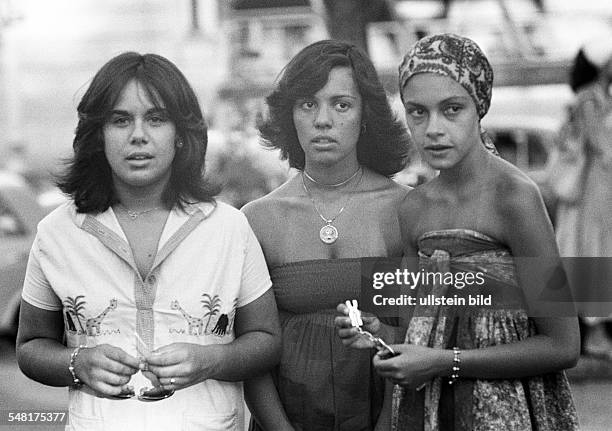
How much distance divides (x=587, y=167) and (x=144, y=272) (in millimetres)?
3272

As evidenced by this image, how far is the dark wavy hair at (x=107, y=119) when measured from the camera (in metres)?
1.97

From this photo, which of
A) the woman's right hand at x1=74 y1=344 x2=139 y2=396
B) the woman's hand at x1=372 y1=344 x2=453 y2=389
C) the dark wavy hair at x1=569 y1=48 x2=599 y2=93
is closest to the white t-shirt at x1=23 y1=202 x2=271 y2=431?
the woman's right hand at x1=74 y1=344 x2=139 y2=396

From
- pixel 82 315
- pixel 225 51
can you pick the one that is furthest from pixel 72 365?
pixel 225 51

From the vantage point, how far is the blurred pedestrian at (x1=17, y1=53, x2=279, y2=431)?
1929 mm

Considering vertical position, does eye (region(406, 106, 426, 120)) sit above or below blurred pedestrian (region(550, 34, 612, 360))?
below

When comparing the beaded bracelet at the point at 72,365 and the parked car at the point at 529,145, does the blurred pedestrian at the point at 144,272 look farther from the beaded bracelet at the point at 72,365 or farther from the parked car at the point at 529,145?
the parked car at the point at 529,145

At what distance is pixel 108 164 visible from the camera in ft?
6.68

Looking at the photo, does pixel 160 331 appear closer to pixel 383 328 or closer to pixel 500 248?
pixel 383 328

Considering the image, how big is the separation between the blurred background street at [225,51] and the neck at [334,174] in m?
0.21

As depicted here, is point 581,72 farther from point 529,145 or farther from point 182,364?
point 182,364

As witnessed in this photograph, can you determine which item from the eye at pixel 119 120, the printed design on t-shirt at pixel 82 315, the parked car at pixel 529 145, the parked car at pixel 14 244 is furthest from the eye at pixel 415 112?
the parked car at pixel 529 145

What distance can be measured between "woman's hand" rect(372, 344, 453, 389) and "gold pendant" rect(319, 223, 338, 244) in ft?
1.12

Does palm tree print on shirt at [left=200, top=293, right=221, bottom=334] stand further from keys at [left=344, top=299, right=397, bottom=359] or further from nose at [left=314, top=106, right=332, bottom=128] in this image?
nose at [left=314, top=106, right=332, bottom=128]

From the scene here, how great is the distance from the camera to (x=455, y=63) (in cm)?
193
